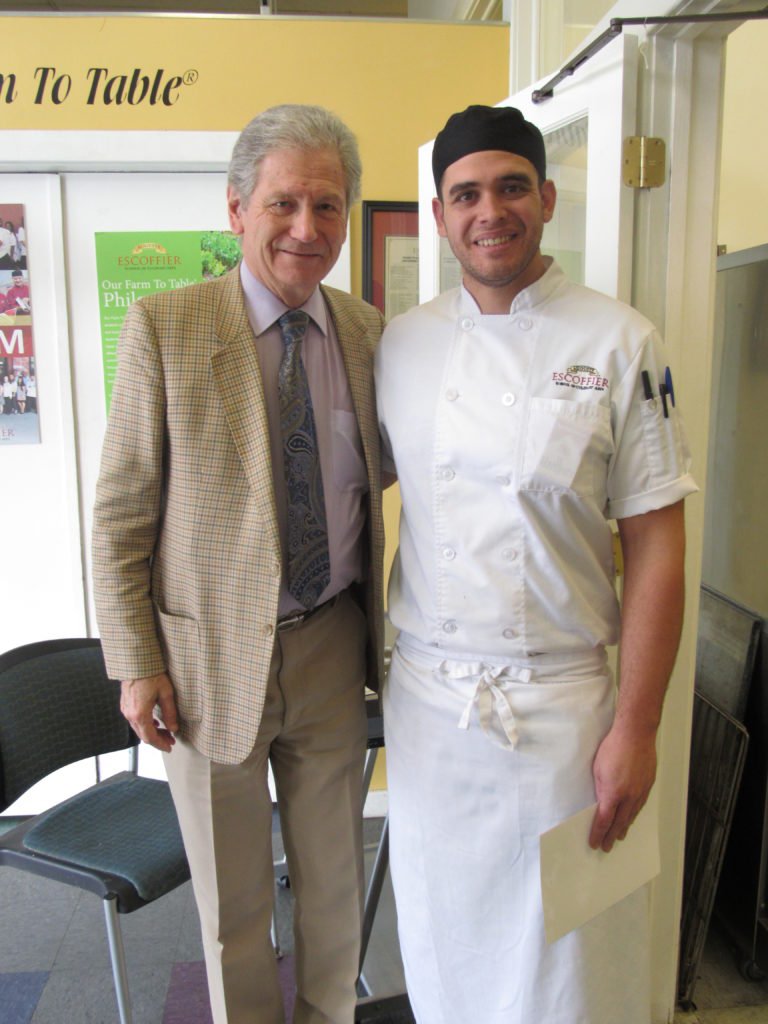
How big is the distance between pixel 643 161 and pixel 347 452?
31.1 inches

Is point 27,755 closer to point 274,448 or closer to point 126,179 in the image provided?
point 274,448

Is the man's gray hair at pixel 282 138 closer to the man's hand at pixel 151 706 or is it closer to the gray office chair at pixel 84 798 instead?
the man's hand at pixel 151 706

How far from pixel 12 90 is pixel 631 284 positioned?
187cm

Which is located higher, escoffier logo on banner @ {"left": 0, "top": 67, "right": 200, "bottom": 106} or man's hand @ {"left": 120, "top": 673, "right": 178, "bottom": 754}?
escoffier logo on banner @ {"left": 0, "top": 67, "right": 200, "bottom": 106}

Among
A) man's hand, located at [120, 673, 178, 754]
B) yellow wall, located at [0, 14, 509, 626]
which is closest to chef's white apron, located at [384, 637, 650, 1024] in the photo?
man's hand, located at [120, 673, 178, 754]

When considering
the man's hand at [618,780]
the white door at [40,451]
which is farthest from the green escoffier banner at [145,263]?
the man's hand at [618,780]

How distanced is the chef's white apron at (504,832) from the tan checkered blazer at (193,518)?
289mm

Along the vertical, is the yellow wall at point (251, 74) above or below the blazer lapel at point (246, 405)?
above

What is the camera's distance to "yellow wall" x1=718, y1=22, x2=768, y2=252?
8.05 feet

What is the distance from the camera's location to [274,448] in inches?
51.3

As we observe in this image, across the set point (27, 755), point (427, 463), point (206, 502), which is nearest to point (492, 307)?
point (427, 463)

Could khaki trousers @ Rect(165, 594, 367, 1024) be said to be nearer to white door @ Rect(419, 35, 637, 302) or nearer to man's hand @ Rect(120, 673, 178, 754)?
man's hand @ Rect(120, 673, 178, 754)

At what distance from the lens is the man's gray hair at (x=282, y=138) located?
4.00 feet

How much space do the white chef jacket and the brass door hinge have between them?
391 mm
